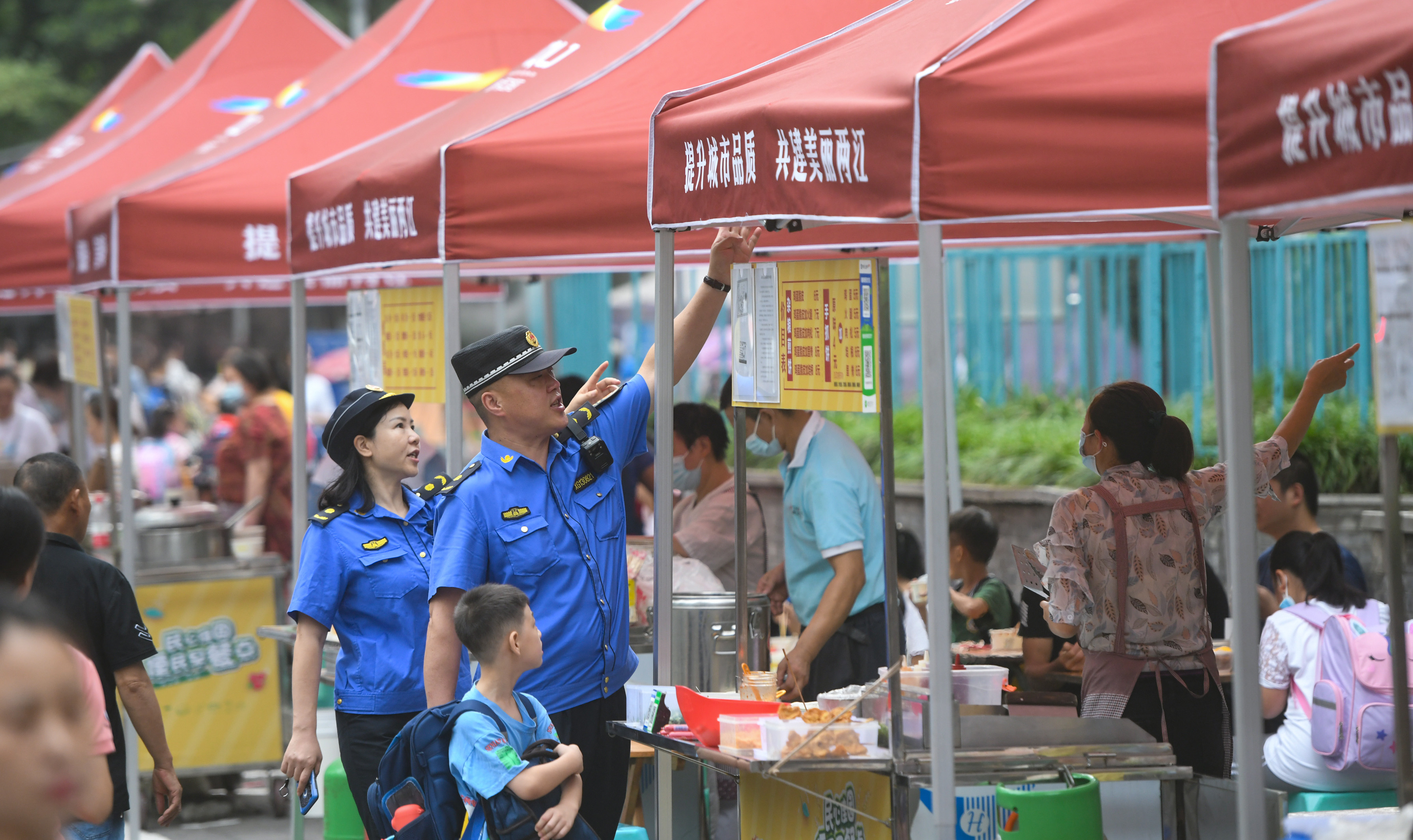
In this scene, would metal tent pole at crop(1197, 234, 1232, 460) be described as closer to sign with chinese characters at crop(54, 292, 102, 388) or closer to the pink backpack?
the pink backpack

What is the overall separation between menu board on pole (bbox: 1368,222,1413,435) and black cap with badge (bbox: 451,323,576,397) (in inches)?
83.2

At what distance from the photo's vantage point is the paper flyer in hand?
445 centimetres

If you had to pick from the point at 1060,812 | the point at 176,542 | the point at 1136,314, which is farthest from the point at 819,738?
the point at 1136,314

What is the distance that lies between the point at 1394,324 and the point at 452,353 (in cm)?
340

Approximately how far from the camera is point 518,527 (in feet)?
12.9

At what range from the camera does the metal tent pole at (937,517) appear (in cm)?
319

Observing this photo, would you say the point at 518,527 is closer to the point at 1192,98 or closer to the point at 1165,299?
the point at 1192,98

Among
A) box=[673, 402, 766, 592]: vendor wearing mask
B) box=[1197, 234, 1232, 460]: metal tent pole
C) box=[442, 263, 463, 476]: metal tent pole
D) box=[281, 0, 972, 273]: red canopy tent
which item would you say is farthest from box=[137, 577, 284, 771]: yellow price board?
box=[1197, 234, 1232, 460]: metal tent pole

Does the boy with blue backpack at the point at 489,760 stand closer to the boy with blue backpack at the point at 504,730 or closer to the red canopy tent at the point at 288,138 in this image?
the boy with blue backpack at the point at 504,730

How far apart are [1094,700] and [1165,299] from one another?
6.94 m

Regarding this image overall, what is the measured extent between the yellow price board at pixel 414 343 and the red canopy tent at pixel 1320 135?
10.9ft

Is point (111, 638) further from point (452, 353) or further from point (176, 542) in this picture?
point (176, 542)

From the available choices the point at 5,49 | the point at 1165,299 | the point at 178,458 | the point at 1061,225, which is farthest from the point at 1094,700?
the point at 5,49

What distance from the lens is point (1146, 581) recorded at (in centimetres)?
400
